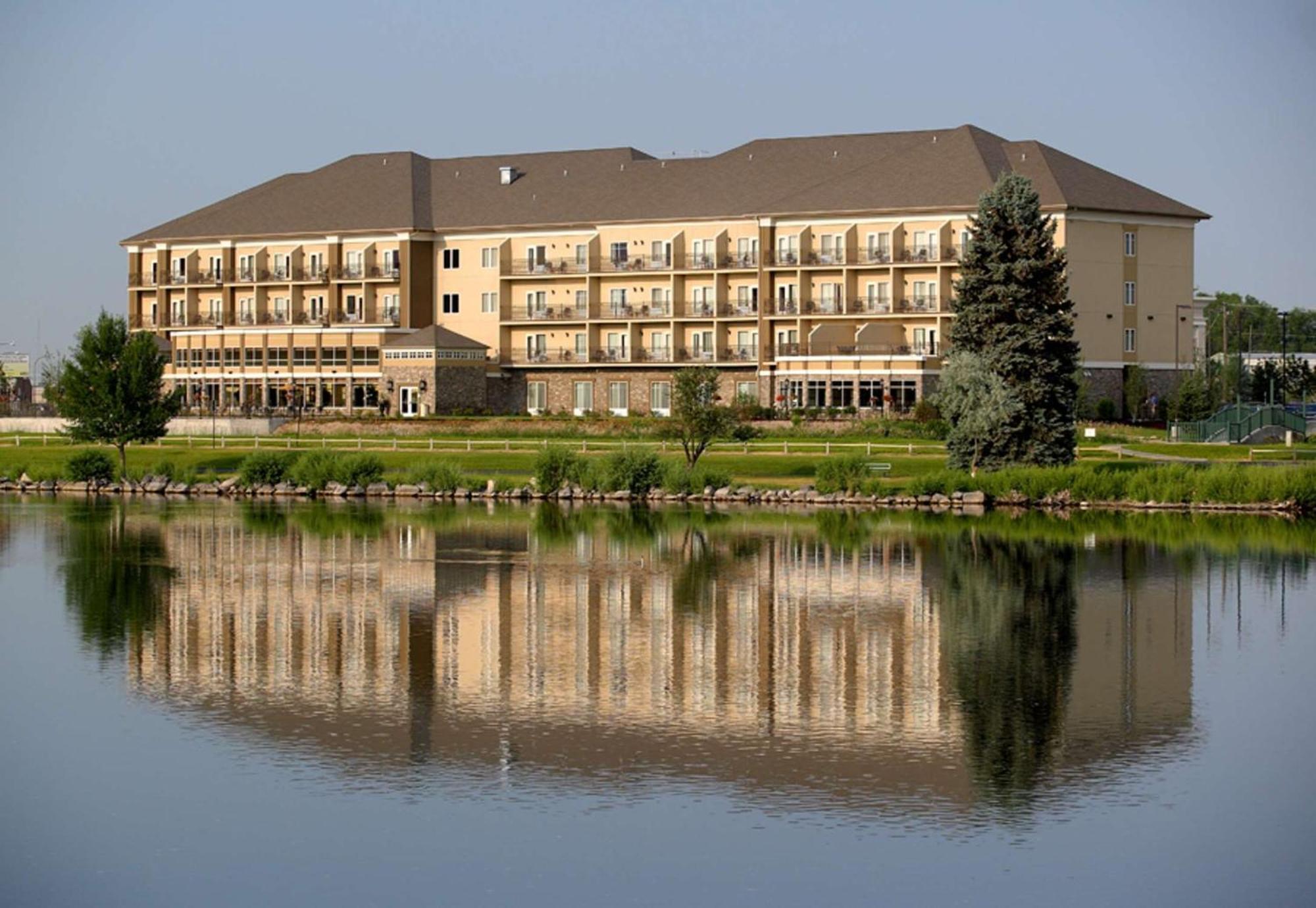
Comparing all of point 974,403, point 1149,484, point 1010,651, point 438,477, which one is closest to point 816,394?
point 438,477

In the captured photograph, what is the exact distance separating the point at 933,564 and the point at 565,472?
72.1 feet

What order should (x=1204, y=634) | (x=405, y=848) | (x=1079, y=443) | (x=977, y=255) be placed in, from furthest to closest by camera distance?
(x=1079, y=443) → (x=977, y=255) → (x=1204, y=634) → (x=405, y=848)

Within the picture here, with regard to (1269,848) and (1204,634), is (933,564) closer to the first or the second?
(1204,634)

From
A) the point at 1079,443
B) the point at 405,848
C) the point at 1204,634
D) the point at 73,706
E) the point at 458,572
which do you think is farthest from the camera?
the point at 1079,443

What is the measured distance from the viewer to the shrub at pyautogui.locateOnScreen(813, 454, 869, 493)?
2224 inches

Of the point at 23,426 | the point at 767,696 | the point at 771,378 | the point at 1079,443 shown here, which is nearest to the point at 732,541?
the point at 767,696

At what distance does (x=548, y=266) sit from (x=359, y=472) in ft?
129

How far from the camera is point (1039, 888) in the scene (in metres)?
16.3

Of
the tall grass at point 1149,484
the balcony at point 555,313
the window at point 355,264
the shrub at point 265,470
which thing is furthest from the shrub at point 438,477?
the window at point 355,264

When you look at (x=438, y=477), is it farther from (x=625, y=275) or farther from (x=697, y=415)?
(x=625, y=275)

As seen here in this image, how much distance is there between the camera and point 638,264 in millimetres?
96688

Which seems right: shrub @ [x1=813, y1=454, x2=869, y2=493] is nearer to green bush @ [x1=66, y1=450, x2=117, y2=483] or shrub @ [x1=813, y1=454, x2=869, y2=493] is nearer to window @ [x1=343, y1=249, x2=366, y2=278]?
green bush @ [x1=66, y1=450, x2=117, y2=483]

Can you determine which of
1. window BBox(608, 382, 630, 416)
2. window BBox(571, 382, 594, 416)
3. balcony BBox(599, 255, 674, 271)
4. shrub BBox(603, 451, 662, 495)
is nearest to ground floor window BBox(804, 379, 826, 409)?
balcony BBox(599, 255, 674, 271)

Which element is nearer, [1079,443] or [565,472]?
[565,472]
